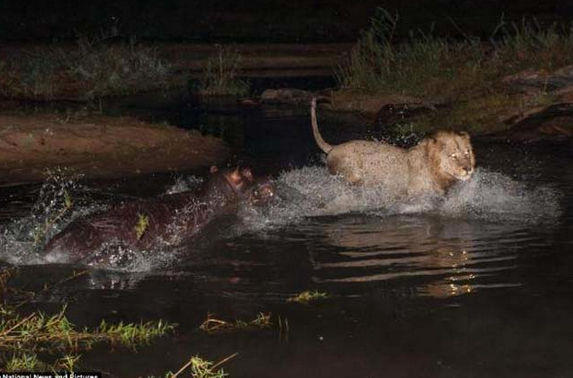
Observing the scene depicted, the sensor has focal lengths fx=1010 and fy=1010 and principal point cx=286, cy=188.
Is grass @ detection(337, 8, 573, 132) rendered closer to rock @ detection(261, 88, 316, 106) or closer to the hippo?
rock @ detection(261, 88, 316, 106)

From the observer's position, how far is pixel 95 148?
495 inches

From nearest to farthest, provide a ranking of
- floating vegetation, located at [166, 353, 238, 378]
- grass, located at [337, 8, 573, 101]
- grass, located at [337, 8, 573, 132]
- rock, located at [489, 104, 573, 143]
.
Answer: floating vegetation, located at [166, 353, 238, 378] < rock, located at [489, 104, 573, 143] < grass, located at [337, 8, 573, 132] < grass, located at [337, 8, 573, 101]

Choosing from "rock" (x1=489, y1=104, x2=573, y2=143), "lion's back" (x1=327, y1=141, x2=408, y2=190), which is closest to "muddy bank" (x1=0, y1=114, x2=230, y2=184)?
"lion's back" (x1=327, y1=141, x2=408, y2=190)

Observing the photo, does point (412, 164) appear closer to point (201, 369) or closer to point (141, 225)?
point (141, 225)

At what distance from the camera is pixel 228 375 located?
5.09 metres

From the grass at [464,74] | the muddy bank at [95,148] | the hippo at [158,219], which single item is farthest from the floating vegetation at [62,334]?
the grass at [464,74]

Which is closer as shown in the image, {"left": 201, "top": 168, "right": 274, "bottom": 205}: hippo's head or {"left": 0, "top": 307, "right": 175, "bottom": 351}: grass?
{"left": 0, "top": 307, "right": 175, "bottom": 351}: grass

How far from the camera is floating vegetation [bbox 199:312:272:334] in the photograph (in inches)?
229

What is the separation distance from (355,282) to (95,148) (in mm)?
6531

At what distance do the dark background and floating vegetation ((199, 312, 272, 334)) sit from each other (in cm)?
2646

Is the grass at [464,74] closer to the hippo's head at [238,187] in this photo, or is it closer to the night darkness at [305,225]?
the night darkness at [305,225]

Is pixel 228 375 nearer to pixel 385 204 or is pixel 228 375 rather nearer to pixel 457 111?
pixel 385 204

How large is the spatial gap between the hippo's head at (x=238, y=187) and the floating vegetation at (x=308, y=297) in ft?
7.50

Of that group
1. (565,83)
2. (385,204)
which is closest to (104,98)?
(565,83)
